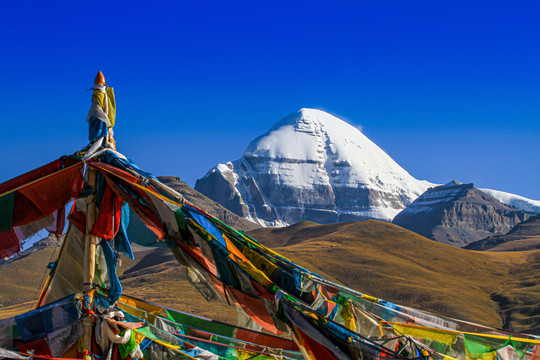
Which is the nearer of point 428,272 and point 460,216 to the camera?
point 428,272

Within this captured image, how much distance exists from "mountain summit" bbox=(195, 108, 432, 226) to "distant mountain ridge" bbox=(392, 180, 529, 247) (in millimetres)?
29841

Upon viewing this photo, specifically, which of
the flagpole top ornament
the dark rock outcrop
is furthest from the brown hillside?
the dark rock outcrop

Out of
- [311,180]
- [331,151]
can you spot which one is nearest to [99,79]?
[311,180]

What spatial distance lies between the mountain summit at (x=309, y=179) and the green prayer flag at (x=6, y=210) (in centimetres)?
11640

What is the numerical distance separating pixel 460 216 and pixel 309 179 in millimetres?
53450

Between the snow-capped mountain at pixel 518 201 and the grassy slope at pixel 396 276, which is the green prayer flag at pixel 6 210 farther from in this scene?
the snow-capped mountain at pixel 518 201

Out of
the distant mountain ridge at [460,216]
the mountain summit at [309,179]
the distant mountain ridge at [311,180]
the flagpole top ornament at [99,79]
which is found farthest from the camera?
the distant mountain ridge at [311,180]

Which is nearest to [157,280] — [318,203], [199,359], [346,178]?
[199,359]

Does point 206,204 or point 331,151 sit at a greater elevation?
point 331,151

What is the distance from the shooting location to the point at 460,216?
99.9 m

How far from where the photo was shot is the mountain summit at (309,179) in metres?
132

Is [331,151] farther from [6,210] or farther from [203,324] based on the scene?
[6,210]

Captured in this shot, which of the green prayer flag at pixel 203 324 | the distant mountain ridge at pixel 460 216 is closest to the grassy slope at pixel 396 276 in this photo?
the green prayer flag at pixel 203 324

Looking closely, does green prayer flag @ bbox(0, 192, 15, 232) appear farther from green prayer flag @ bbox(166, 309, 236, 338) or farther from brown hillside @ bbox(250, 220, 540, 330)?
brown hillside @ bbox(250, 220, 540, 330)
